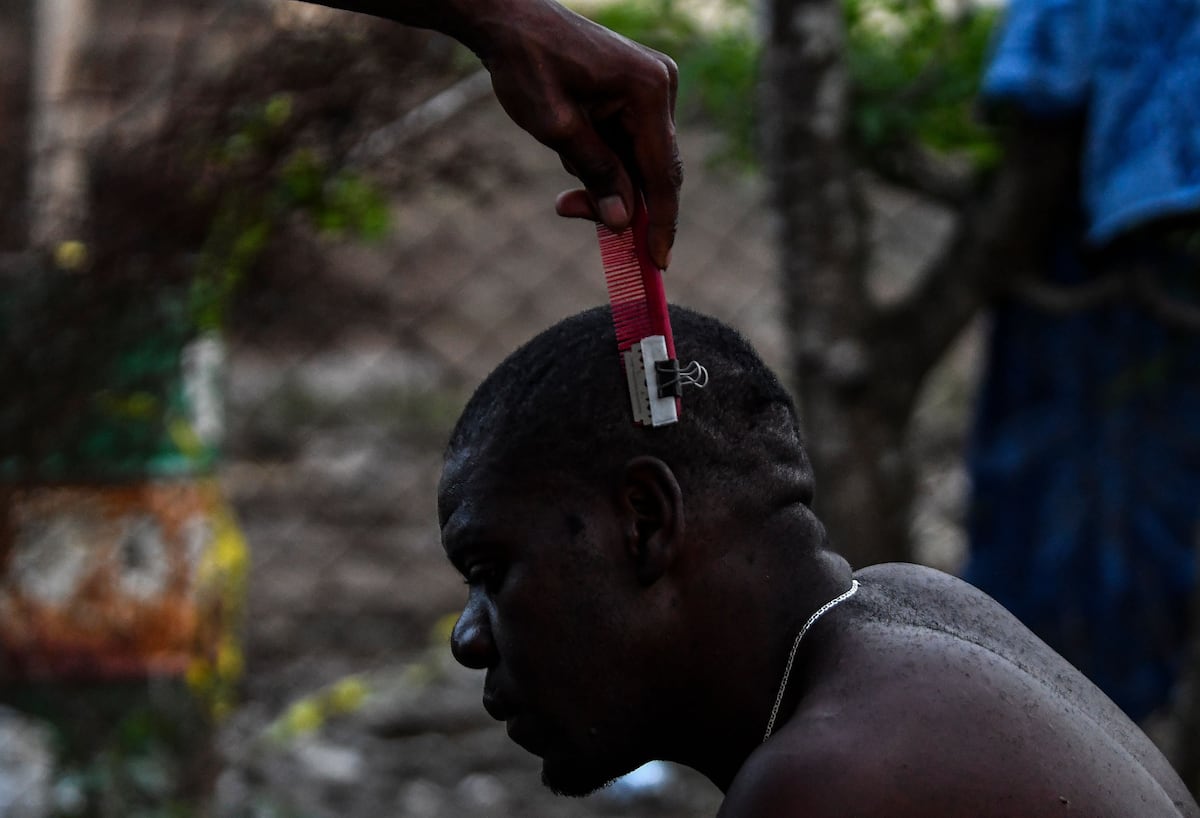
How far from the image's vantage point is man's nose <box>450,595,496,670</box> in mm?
1834

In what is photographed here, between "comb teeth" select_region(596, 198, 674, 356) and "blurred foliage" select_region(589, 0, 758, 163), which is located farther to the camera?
"blurred foliage" select_region(589, 0, 758, 163)

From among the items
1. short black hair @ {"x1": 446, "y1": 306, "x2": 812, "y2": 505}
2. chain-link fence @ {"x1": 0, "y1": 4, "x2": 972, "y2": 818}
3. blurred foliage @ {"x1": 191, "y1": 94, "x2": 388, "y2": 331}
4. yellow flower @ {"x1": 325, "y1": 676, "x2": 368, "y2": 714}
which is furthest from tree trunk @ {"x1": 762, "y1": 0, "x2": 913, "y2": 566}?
yellow flower @ {"x1": 325, "y1": 676, "x2": 368, "y2": 714}

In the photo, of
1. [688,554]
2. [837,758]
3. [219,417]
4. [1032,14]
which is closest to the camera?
[837,758]

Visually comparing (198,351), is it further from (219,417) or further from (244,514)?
(244,514)

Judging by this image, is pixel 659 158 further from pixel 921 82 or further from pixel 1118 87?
pixel 921 82

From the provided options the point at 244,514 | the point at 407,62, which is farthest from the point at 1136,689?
the point at 244,514

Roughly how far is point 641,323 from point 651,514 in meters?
0.21

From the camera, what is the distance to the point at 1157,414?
4.00 m

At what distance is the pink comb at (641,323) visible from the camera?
1735 mm

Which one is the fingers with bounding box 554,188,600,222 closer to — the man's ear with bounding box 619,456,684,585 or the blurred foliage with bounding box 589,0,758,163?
the man's ear with bounding box 619,456,684,585

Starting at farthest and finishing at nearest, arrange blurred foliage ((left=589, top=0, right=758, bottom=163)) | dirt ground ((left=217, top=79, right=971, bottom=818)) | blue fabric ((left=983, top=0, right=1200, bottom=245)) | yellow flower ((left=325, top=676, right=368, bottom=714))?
dirt ground ((left=217, top=79, right=971, bottom=818))
yellow flower ((left=325, top=676, right=368, bottom=714))
blurred foliage ((left=589, top=0, right=758, bottom=163))
blue fabric ((left=983, top=0, right=1200, bottom=245))

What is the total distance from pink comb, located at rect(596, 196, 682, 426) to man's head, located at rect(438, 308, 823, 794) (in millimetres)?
29

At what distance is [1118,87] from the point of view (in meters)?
3.56

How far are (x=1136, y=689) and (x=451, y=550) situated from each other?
281cm
